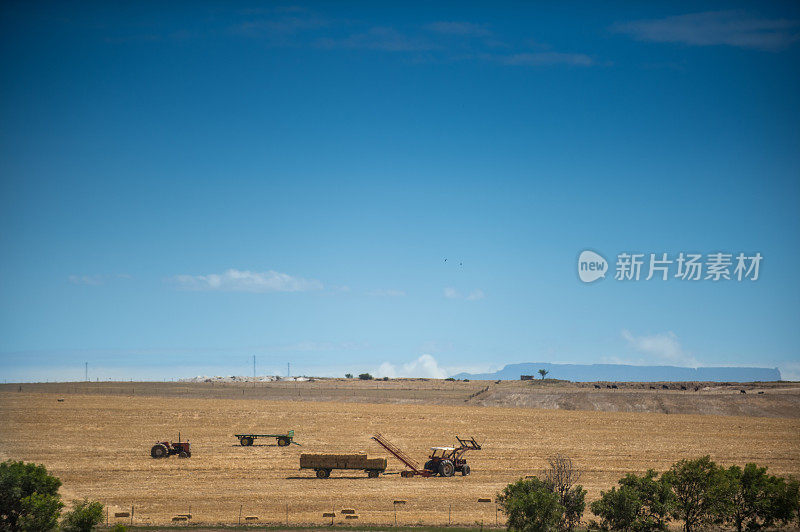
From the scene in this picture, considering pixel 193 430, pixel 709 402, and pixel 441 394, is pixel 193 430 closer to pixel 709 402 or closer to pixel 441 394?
pixel 441 394

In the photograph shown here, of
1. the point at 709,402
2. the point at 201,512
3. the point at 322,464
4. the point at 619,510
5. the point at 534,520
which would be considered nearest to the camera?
the point at 534,520

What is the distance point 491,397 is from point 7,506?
102944 mm

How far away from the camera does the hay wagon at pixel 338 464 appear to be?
6050 cm

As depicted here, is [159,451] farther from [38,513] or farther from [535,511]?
[535,511]

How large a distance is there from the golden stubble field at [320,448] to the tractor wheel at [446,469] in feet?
5.49

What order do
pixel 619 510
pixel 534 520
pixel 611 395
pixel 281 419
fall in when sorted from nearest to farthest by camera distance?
pixel 534 520, pixel 619 510, pixel 281 419, pixel 611 395

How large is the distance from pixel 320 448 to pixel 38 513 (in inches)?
1728

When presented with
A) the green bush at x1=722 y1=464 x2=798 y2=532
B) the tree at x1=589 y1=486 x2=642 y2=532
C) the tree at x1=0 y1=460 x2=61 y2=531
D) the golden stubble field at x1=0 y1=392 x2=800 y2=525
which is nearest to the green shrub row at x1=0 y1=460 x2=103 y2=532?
the tree at x1=0 y1=460 x2=61 y2=531

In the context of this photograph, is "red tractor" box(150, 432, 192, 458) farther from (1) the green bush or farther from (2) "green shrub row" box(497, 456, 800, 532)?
(1) the green bush

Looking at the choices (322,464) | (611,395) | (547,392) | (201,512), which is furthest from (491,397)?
(201,512)

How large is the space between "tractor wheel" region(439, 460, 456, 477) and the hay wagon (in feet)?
16.5

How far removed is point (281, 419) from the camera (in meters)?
99.9

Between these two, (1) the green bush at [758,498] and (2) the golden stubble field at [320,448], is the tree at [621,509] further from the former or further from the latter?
(2) the golden stubble field at [320,448]

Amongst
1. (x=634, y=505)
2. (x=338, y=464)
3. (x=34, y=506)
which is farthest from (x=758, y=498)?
(x=34, y=506)
